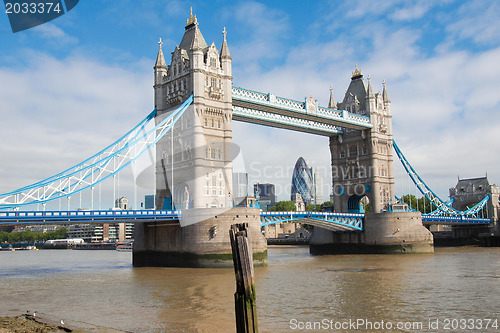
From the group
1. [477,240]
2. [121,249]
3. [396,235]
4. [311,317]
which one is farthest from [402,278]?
[121,249]

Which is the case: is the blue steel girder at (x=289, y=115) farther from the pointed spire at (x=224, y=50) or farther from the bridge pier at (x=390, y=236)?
the bridge pier at (x=390, y=236)

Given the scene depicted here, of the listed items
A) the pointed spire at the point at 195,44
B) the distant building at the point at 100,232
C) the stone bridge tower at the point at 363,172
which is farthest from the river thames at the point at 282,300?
the distant building at the point at 100,232

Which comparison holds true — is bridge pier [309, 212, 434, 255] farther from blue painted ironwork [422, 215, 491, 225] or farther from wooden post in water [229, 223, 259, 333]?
wooden post in water [229, 223, 259, 333]

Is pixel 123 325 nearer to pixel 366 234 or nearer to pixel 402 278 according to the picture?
pixel 402 278

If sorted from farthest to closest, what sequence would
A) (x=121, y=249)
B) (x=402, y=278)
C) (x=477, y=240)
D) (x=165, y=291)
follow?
(x=121, y=249) → (x=477, y=240) → (x=402, y=278) → (x=165, y=291)

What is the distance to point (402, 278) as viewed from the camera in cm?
2512

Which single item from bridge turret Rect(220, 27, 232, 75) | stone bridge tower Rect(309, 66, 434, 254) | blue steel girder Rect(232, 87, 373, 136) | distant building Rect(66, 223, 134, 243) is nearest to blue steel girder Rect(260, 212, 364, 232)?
stone bridge tower Rect(309, 66, 434, 254)

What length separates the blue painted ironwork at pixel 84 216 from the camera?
26.4 meters

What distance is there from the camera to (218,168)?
37000 mm

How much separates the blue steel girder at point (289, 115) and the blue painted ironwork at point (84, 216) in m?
11.6

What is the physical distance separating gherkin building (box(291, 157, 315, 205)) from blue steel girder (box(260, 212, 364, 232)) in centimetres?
10993

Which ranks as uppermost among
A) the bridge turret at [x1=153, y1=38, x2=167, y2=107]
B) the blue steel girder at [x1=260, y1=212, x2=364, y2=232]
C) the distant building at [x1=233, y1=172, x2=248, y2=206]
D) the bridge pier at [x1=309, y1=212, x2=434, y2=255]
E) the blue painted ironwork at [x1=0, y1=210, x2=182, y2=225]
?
the bridge turret at [x1=153, y1=38, x2=167, y2=107]

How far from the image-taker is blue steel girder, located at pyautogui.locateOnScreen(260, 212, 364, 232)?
39.3 metres

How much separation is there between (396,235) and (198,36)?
24.6 meters
